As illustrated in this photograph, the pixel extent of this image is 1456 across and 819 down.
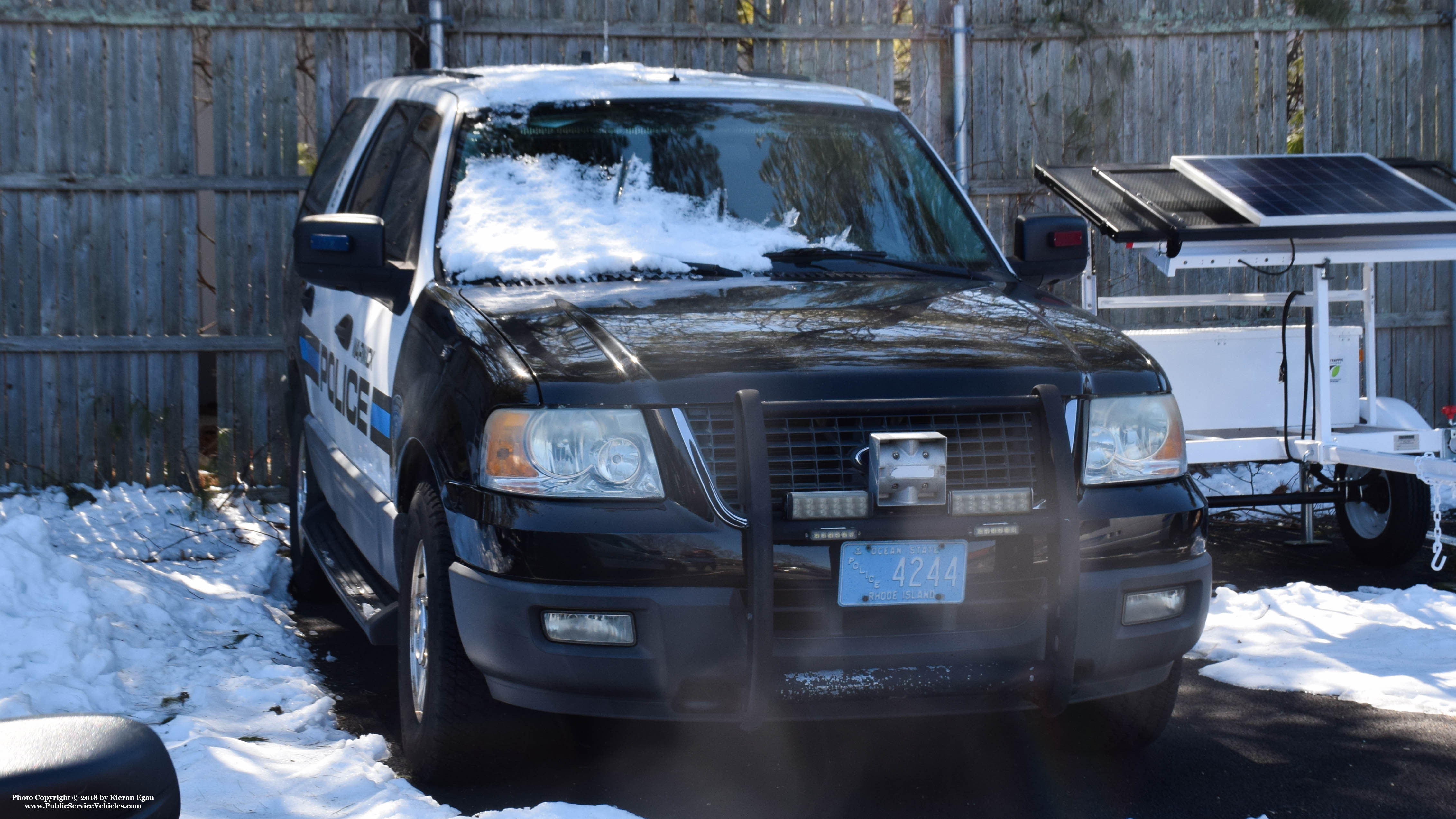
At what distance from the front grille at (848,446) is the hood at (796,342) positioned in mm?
64

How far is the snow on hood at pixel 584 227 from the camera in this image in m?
4.14

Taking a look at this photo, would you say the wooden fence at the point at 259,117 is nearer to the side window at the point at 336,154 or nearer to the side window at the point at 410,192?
the side window at the point at 336,154

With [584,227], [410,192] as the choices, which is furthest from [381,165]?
[584,227]

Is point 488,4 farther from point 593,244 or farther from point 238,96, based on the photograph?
point 593,244

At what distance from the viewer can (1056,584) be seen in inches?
129

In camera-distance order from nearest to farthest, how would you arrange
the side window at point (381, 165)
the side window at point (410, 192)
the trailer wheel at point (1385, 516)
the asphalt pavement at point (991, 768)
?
the asphalt pavement at point (991, 768) < the side window at point (410, 192) < the side window at point (381, 165) < the trailer wheel at point (1385, 516)

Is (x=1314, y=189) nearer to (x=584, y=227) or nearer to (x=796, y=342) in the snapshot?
(x=584, y=227)

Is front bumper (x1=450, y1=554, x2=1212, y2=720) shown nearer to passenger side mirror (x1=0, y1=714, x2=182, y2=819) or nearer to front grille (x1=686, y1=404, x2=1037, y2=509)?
front grille (x1=686, y1=404, x2=1037, y2=509)

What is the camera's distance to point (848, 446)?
130 inches

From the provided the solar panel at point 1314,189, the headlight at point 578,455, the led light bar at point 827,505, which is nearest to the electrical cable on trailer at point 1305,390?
the solar panel at point 1314,189

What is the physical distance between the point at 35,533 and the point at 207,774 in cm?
221

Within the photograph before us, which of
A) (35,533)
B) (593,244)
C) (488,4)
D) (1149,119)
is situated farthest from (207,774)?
(1149,119)

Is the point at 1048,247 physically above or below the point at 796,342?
above

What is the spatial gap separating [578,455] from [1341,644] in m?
3.51
